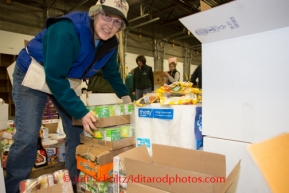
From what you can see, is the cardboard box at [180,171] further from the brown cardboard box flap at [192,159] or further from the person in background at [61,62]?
the person in background at [61,62]

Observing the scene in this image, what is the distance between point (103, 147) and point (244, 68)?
881mm

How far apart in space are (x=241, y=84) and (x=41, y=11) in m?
5.35

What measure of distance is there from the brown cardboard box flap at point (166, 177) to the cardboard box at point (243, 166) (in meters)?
0.24

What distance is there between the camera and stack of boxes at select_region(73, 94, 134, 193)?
3.70ft

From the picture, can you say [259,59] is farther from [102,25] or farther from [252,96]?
[102,25]

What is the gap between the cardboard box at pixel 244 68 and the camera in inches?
27.6

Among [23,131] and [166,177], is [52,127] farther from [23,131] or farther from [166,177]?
[166,177]

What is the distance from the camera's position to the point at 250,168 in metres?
0.81

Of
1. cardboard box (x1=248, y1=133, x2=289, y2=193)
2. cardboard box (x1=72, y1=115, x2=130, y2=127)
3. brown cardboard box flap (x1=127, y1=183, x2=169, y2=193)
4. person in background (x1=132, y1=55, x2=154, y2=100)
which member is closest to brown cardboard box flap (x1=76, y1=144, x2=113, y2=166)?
cardboard box (x1=72, y1=115, x2=130, y2=127)

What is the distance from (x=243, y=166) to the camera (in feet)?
2.72

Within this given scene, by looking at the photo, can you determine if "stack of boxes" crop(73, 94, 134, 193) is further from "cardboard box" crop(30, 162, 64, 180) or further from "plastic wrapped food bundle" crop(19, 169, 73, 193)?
"cardboard box" crop(30, 162, 64, 180)

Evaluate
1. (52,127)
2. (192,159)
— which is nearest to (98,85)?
(52,127)

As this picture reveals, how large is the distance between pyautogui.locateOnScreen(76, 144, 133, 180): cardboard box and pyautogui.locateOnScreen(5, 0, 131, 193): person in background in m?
0.16

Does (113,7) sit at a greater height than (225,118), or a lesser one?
greater
